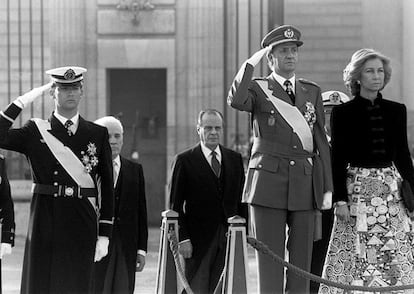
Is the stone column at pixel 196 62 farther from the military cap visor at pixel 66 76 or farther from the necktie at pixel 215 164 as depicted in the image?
the military cap visor at pixel 66 76

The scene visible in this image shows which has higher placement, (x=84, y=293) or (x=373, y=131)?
(x=373, y=131)

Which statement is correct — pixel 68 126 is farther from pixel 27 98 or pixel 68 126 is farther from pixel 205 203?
pixel 205 203

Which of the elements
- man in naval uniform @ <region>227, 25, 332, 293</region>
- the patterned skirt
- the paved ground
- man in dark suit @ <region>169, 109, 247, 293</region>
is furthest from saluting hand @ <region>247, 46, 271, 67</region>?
the paved ground

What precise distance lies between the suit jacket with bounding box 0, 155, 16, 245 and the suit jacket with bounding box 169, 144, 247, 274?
100cm

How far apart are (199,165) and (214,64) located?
26.4 ft

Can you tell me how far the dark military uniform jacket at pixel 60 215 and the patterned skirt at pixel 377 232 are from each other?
4.60 feet

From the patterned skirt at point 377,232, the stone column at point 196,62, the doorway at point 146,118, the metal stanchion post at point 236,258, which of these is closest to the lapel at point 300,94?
the patterned skirt at point 377,232

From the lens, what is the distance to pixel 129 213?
7.57 metres

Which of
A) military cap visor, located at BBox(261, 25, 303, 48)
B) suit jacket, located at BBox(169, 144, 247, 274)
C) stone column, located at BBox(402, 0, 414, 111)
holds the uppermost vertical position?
stone column, located at BBox(402, 0, 414, 111)

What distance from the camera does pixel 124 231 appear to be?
24.7ft

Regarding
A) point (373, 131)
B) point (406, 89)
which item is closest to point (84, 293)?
point (373, 131)

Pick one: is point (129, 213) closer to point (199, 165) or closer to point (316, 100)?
point (199, 165)

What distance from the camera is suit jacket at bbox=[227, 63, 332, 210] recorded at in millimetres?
6535

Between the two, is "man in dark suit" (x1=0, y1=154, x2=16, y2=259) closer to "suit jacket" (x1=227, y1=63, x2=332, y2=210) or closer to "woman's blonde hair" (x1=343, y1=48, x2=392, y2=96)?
"suit jacket" (x1=227, y1=63, x2=332, y2=210)
